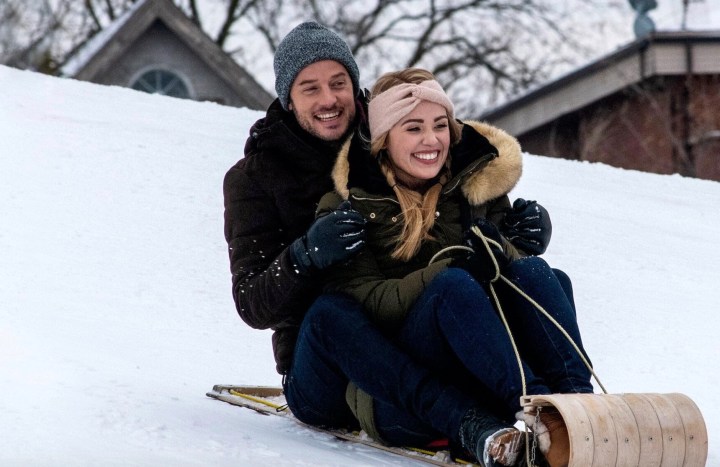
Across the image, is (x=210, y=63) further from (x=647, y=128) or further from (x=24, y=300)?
(x=24, y=300)

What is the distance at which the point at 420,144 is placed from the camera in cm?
300

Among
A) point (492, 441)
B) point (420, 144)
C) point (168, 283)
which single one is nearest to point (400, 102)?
point (420, 144)

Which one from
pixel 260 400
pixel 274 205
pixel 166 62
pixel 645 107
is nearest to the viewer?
pixel 274 205

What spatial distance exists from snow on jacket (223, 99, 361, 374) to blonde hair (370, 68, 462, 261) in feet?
0.66

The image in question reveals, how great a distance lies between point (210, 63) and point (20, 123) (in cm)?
681

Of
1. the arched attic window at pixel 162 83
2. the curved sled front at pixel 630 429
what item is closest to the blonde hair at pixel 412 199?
the curved sled front at pixel 630 429

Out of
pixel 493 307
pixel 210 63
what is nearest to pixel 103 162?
pixel 493 307

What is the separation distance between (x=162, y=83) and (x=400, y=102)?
12.2m

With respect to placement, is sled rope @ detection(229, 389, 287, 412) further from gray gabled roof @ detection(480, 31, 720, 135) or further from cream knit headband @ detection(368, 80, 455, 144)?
gray gabled roof @ detection(480, 31, 720, 135)

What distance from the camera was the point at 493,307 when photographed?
9.11ft

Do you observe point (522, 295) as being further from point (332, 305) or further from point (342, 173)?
point (342, 173)

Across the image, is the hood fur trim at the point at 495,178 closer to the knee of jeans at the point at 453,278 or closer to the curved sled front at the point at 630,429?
the knee of jeans at the point at 453,278

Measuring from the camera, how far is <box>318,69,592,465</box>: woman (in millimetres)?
2652

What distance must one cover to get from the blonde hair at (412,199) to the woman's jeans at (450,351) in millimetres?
209
